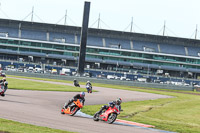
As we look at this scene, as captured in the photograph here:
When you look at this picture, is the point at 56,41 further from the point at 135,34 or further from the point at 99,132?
the point at 99,132

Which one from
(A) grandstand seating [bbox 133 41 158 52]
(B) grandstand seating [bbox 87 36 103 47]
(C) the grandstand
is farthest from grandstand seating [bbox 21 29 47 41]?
(A) grandstand seating [bbox 133 41 158 52]

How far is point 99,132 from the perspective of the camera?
15.9 m

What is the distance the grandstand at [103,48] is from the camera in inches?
4483

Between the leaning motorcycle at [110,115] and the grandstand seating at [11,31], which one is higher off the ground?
the grandstand seating at [11,31]

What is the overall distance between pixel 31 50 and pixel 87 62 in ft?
59.1

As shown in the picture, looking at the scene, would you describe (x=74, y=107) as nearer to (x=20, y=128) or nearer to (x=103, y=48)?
(x=20, y=128)

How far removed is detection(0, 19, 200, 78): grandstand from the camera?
11388 cm

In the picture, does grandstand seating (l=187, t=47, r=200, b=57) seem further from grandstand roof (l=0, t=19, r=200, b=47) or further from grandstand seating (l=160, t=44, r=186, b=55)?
grandstand seating (l=160, t=44, r=186, b=55)

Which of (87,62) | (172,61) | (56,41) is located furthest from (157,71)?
(56,41)

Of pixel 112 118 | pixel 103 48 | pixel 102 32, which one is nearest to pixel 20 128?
pixel 112 118

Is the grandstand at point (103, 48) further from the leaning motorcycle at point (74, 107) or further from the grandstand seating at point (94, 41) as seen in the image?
the leaning motorcycle at point (74, 107)

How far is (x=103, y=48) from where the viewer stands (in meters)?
116

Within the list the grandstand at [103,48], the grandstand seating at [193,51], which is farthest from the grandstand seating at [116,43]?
the grandstand seating at [193,51]

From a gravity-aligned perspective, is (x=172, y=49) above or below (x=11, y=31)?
below
